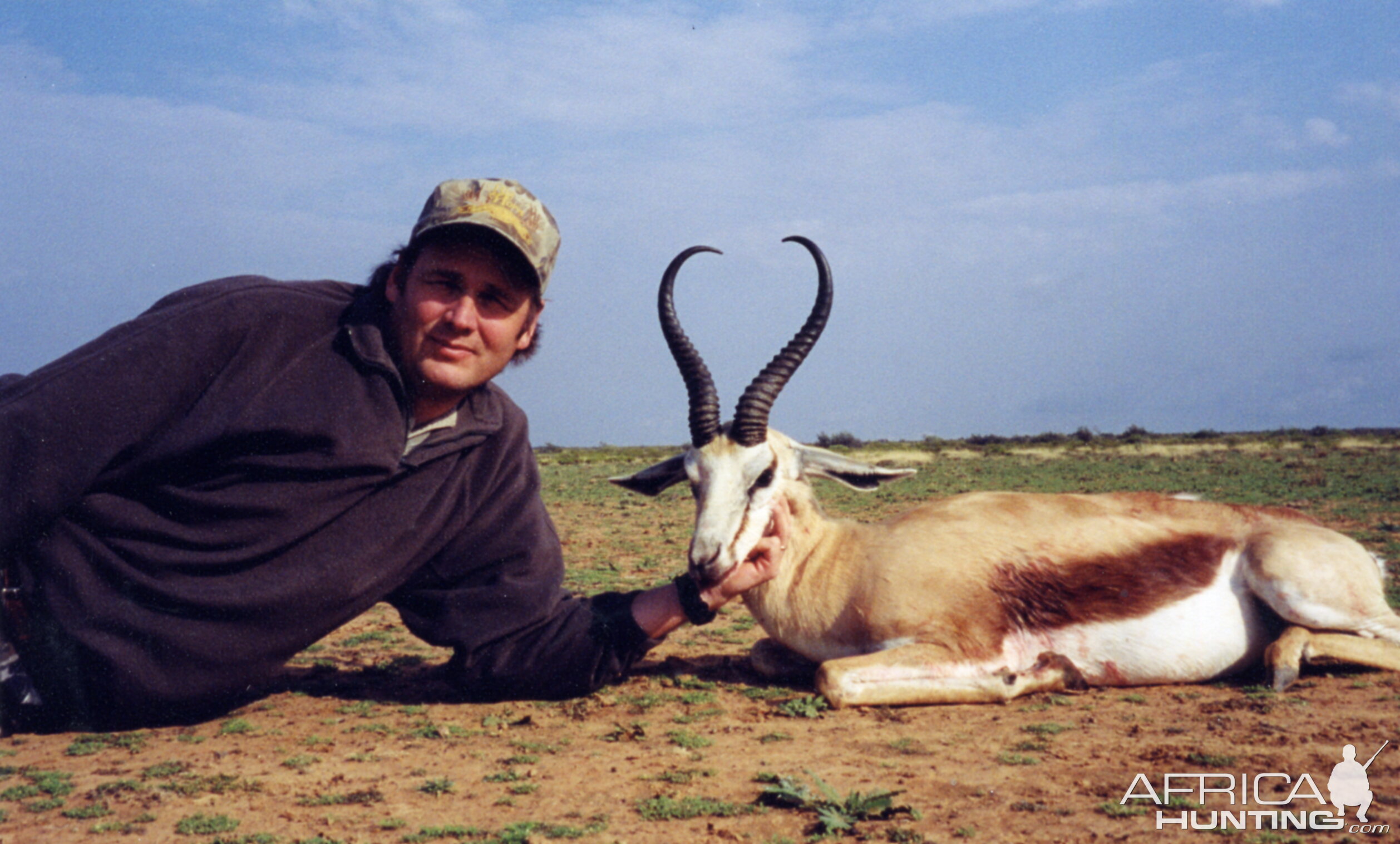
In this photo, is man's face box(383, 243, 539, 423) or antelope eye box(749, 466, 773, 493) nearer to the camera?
man's face box(383, 243, 539, 423)

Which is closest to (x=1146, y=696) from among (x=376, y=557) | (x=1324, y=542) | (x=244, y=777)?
(x=1324, y=542)

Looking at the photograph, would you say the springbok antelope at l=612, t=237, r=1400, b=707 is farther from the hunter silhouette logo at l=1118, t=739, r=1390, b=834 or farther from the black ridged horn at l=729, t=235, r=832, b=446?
the hunter silhouette logo at l=1118, t=739, r=1390, b=834

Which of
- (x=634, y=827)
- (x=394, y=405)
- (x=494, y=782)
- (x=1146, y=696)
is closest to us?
(x=634, y=827)

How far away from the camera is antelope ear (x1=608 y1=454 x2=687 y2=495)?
22.9ft

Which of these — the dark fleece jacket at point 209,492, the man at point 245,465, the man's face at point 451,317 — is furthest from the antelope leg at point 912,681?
the man's face at point 451,317

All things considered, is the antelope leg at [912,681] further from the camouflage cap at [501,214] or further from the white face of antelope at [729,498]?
the camouflage cap at [501,214]

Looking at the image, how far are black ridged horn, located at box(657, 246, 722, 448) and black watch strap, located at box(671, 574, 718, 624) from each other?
43.3 inches

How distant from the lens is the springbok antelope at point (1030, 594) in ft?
19.3

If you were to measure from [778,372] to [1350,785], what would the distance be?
3703mm

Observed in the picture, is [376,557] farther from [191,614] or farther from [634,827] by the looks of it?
[634,827]

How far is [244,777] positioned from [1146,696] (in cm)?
472

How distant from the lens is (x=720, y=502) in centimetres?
594

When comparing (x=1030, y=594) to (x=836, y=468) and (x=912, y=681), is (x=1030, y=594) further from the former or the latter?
(x=836, y=468)

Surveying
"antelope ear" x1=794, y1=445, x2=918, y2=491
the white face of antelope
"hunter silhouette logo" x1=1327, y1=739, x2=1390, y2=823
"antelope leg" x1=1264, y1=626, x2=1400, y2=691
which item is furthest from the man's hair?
"antelope leg" x1=1264, y1=626, x2=1400, y2=691
